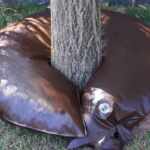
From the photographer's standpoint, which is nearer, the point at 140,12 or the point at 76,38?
the point at 76,38

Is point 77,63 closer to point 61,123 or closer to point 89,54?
point 89,54

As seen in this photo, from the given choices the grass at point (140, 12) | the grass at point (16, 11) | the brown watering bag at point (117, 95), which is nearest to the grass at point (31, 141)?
the brown watering bag at point (117, 95)

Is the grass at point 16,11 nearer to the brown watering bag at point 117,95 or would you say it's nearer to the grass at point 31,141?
the brown watering bag at point 117,95

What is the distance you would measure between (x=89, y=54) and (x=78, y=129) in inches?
21.6

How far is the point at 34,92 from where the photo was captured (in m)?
2.99

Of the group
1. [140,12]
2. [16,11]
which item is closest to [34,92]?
[16,11]

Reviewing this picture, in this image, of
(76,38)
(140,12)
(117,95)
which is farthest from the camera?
(140,12)

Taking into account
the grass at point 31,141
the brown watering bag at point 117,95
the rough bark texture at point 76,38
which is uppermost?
the rough bark texture at point 76,38

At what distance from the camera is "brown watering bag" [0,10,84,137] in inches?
115

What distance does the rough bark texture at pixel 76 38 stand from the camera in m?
2.97

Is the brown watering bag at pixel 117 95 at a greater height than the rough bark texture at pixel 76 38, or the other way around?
the rough bark texture at pixel 76 38

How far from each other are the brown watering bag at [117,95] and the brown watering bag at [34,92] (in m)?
0.10

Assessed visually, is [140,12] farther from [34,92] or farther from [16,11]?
[34,92]

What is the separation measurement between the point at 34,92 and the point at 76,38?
0.44 meters
